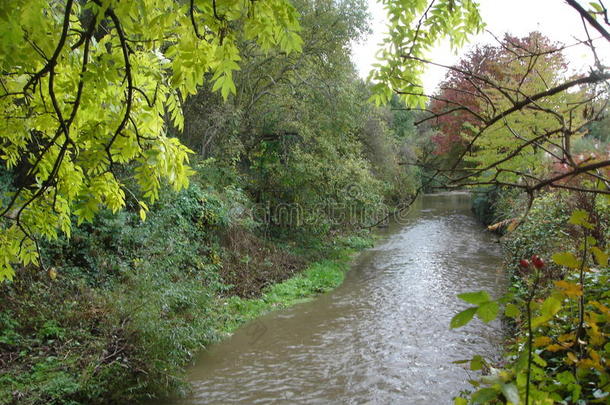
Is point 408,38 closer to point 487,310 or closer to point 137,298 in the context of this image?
point 487,310

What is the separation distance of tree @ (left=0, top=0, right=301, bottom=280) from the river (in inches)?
109

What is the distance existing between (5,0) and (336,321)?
23.8ft

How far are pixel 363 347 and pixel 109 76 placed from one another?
5.84 meters

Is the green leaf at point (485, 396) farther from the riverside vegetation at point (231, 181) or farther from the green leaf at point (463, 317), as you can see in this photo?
the green leaf at point (463, 317)

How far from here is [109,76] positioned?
1.86m

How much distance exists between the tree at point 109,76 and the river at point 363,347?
2.78 meters

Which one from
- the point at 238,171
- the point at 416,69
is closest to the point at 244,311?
the point at 238,171

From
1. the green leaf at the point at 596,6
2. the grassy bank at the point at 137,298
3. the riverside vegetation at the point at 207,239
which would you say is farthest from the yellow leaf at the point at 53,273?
the green leaf at the point at 596,6

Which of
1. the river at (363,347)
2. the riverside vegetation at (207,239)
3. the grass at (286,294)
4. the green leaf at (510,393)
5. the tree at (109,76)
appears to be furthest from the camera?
the grass at (286,294)

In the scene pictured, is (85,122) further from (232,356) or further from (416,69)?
(232,356)

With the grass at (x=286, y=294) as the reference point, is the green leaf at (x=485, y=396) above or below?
above

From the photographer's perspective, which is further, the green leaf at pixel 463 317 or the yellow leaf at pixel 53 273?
the yellow leaf at pixel 53 273

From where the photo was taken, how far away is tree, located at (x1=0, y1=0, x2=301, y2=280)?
1590 mm

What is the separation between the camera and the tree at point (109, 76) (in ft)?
5.22
